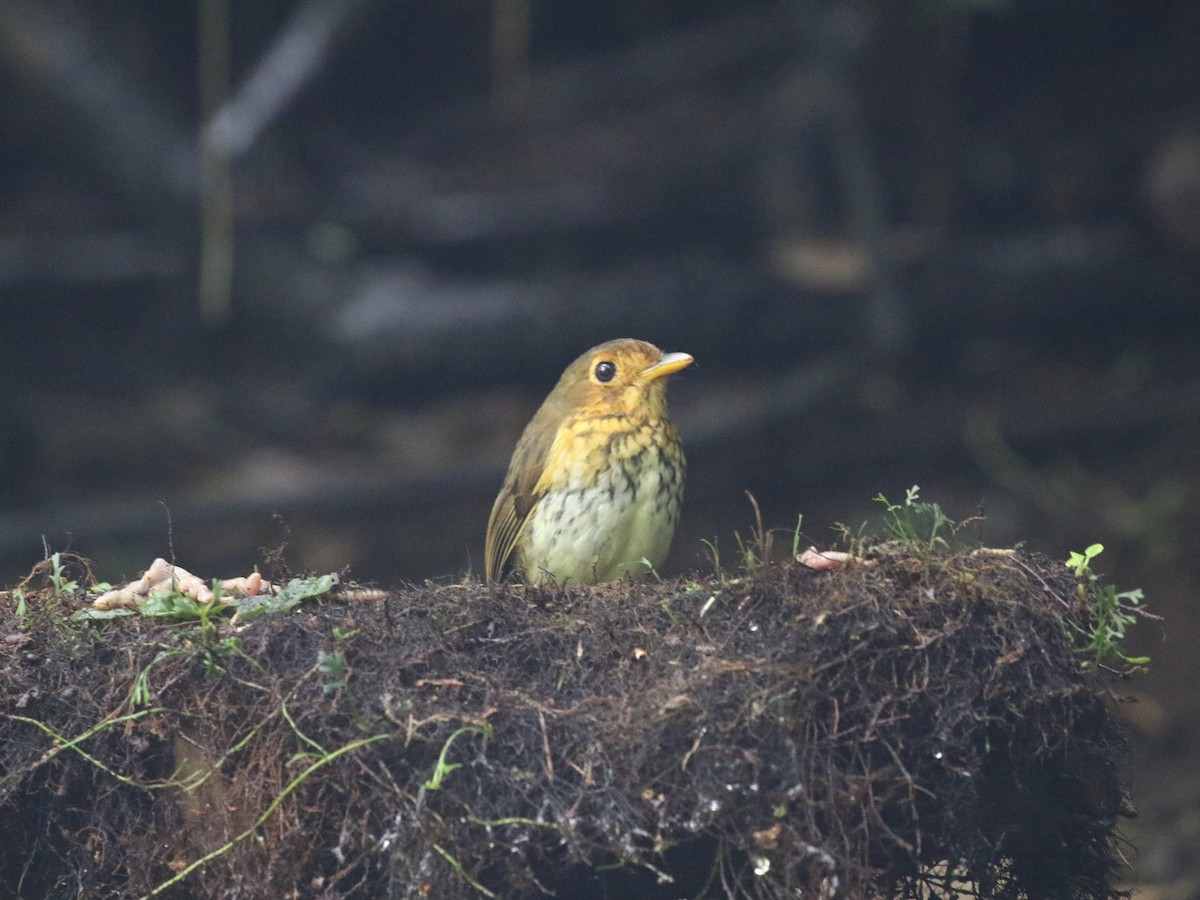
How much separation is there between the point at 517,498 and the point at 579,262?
8.42ft

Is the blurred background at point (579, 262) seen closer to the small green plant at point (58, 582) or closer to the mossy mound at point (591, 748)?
the small green plant at point (58, 582)

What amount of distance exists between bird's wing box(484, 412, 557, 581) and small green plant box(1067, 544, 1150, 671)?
1.78m

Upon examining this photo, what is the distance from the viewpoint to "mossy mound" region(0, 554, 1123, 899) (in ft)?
9.80

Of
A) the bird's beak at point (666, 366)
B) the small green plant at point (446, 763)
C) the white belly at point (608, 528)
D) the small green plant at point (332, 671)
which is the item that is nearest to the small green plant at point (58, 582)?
the small green plant at point (332, 671)

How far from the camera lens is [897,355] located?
22.7 feet

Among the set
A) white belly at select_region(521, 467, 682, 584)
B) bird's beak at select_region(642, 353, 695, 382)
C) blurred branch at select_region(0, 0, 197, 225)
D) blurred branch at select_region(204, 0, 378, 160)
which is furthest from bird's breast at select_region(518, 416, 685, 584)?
blurred branch at select_region(0, 0, 197, 225)

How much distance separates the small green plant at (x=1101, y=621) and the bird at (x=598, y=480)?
1.33m

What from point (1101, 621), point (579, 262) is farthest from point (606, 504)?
point (579, 262)

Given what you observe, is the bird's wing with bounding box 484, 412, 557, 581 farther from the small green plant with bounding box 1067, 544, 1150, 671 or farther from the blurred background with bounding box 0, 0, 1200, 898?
the blurred background with bounding box 0, 0, 1200, 898

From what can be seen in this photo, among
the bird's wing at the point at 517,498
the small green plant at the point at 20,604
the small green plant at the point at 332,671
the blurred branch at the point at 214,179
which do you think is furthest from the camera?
the blurred branch at the point at 214,179

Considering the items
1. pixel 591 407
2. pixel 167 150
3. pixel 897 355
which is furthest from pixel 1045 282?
pixel 167 150

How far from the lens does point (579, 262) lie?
7.13 meters

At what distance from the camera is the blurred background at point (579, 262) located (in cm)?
682

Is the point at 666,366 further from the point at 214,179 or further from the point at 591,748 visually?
the point at 214,179
